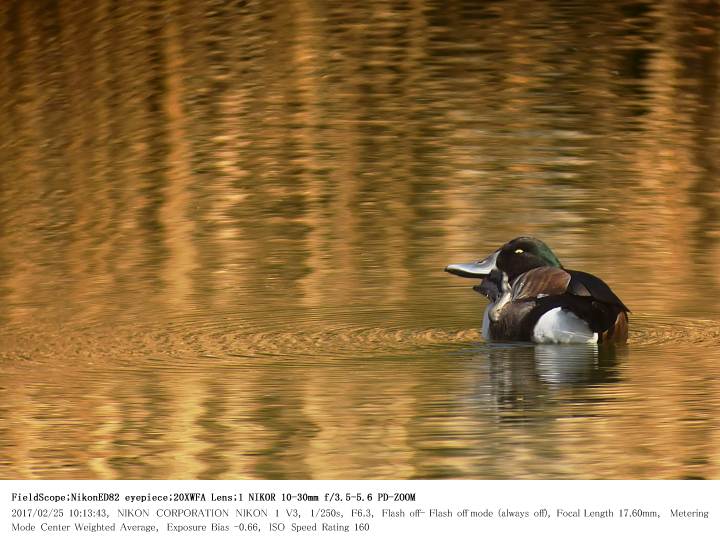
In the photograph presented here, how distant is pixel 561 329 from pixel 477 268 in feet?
2.07

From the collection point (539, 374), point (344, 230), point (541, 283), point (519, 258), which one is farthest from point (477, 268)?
point (344, 230)

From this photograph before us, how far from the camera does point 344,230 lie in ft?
31.2

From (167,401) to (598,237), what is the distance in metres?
3.42

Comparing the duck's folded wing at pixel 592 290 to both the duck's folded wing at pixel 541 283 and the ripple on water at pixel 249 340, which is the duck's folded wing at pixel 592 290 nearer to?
the duck's folded wing at pixel 541 283

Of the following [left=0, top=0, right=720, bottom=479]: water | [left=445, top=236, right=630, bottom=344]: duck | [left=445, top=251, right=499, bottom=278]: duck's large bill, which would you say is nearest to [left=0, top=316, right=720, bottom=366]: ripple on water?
[left=0, top=0, right=720, bottom=479]: water

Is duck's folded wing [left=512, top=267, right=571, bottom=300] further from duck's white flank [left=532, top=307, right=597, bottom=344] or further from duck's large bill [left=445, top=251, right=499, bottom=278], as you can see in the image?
duck's large bill [left=445, top=251, right=499, bottom=278]

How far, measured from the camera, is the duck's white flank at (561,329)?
6.88 meters

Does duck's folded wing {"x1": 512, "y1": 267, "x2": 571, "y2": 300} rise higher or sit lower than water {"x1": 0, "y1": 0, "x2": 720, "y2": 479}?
higher

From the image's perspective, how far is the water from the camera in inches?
237

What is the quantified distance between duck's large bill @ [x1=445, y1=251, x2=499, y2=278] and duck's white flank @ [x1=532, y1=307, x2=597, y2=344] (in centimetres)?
53
